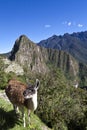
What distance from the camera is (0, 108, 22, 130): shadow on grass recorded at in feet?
35.8

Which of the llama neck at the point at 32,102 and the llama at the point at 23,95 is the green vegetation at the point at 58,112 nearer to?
the llama at the point at 23,95

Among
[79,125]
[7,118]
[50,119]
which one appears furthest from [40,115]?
[7,118]

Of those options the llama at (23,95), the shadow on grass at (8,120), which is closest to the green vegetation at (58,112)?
the shadow on grass at (8,120)

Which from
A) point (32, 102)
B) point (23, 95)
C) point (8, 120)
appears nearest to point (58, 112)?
point (8, 120)

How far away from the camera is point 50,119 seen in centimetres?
1731

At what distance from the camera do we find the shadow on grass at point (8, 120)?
1090 centimetres

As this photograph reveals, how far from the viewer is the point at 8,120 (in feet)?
38.1

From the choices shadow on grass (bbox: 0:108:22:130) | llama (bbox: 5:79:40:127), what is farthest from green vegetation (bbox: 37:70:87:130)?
llama (bbox: 5:79:40:127)

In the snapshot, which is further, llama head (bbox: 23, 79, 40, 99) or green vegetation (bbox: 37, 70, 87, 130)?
green vegetation (bbox: 37, 70, 87, 130)

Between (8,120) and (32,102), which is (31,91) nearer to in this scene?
(32,102)

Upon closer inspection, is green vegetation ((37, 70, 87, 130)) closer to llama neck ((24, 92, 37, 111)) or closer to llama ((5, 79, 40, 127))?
llama ((5, 79, 40, 127))

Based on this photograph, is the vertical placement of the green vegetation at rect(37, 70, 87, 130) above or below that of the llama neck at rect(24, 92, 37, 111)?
below

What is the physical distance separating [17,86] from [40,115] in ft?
17.9

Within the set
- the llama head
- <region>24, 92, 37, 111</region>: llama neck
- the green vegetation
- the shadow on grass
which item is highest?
the llama head
